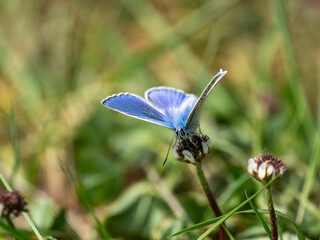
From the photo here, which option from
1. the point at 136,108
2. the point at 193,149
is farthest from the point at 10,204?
the point at 193,149

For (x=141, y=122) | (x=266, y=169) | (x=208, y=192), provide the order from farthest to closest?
(x=141, y=122), (x=208, y=192), (x=266, y=169)

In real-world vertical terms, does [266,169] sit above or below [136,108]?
below

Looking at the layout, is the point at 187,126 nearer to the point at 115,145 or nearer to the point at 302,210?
the point at 302,210

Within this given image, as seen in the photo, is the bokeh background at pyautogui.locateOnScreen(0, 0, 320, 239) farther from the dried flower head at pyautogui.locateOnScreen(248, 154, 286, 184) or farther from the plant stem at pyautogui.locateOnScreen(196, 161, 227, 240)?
the dried flower head at pyautogui.locateOnScreen(248, 154, 286, 184)

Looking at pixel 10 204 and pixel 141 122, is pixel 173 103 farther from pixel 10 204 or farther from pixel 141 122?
pixel 141 122

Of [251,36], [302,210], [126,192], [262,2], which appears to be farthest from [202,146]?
[262,2]

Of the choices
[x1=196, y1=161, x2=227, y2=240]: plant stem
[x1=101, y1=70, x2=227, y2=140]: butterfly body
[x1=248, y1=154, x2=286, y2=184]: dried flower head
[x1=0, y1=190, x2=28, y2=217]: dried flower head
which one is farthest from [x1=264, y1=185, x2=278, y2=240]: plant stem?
[x1=0, y1=190, x2=28, y2=217]: dried flower head

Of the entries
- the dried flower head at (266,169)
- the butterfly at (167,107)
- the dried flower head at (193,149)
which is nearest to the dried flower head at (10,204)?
the butterfly at (167,107)
